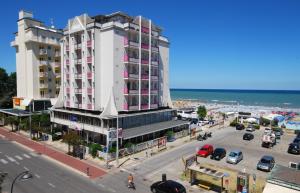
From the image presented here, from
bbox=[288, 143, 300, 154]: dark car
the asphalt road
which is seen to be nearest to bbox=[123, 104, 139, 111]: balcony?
the asphalt road

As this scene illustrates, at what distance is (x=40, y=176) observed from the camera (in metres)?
31.6

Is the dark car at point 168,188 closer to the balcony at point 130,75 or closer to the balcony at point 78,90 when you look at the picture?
the balcony at point 130,75

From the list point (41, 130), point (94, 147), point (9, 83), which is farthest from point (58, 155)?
point (9, 83)

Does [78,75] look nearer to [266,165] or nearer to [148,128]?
[148,128]

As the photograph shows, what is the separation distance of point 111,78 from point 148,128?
12146 millimetres

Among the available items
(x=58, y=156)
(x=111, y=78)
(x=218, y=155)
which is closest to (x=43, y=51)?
(x=111, y=78)

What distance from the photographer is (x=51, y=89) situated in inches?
2756

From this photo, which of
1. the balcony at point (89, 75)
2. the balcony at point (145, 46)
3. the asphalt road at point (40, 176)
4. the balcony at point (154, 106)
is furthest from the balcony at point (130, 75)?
the asphalt road at point (40, 176)

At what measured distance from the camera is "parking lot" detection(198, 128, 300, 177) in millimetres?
36622

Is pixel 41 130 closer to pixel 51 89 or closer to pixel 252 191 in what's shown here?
pixel 51 89

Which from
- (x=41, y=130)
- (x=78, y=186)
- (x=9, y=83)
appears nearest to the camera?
(x=78, y=186)

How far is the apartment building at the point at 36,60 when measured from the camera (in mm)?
65562

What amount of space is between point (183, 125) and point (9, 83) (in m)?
64.9

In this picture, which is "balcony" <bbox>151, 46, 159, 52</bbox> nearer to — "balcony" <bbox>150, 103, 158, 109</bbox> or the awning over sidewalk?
"balcony" <bbox>150, 103, 158, 109</bbox>
